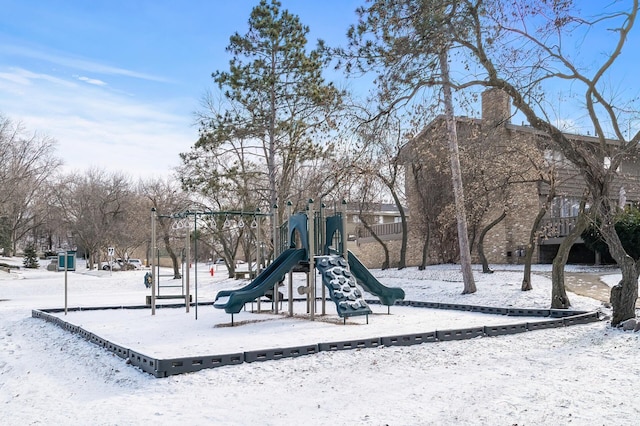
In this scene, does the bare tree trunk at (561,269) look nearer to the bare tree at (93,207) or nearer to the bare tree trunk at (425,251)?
the bare tree trunk at (425,251)

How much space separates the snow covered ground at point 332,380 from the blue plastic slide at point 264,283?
17.4 inches

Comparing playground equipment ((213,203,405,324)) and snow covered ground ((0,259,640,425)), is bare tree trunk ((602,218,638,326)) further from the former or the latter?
playground equipment ((213,203,405,324))

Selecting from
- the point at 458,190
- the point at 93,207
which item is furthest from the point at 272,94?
the point at 93,207

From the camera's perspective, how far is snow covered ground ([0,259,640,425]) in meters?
5.45

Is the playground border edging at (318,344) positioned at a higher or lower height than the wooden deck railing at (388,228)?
lower

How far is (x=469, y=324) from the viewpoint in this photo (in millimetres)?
10414

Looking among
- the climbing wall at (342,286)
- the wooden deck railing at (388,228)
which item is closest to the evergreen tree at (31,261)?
the wooden deck railing at (388,228)

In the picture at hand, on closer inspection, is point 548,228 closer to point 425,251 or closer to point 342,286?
point 425,251

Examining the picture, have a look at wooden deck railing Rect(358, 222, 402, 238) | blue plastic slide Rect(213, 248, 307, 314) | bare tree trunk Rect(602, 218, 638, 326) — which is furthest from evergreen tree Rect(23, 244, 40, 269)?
bare tree trunk Rect(602, 218, 638, 326)

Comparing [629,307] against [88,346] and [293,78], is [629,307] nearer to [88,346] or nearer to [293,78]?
[88,346]

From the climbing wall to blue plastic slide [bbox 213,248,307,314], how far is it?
517 mm

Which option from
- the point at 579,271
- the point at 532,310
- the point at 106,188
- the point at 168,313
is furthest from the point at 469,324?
the point at 106,188

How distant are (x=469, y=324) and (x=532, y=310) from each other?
2350mm

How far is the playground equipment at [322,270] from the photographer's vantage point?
10984 mm
